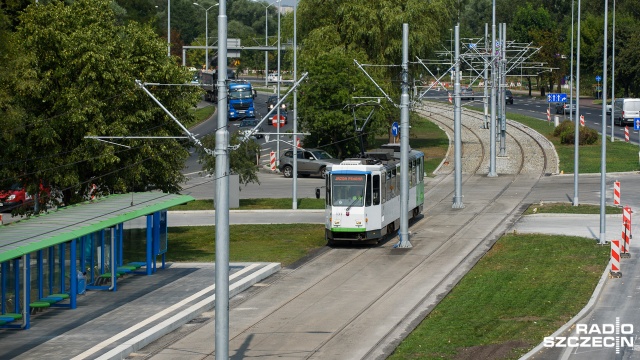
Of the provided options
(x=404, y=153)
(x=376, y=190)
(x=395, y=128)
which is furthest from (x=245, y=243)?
(x=395, y=128)

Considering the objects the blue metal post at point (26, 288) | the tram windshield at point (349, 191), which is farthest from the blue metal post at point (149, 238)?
the tram windshield at point (349, 191)

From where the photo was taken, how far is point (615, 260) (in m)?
27.4

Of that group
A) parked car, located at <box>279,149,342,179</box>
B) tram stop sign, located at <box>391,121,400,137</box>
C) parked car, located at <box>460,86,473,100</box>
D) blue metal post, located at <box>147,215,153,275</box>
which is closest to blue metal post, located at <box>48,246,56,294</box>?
blue metal post, located at <box>147,215,153,275</box>

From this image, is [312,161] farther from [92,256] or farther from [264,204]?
[92,256]

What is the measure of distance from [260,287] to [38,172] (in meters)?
7.87

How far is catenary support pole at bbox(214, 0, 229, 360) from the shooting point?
53.0 feet

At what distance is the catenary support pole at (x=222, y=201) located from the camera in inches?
636

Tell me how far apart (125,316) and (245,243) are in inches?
478

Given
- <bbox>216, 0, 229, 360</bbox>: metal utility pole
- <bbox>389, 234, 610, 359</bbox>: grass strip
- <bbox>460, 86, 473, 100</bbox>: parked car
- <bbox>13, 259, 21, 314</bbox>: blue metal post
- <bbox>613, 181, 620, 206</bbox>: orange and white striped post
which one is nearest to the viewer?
<bbox>216, 0, 229, 360</bbox>: metal utility pole

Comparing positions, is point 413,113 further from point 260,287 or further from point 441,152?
point 260,287

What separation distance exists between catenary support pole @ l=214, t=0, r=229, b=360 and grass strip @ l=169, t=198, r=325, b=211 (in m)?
28.6

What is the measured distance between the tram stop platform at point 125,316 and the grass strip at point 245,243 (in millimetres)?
1152

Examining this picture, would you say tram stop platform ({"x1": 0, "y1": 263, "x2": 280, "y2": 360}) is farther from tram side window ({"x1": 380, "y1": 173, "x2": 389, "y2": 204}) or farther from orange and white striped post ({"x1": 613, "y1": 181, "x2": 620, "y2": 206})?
orange and white striped post ({"x1": 613, "y1": 181, "x2": 620, "y2": 206})

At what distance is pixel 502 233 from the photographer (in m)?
36.7
